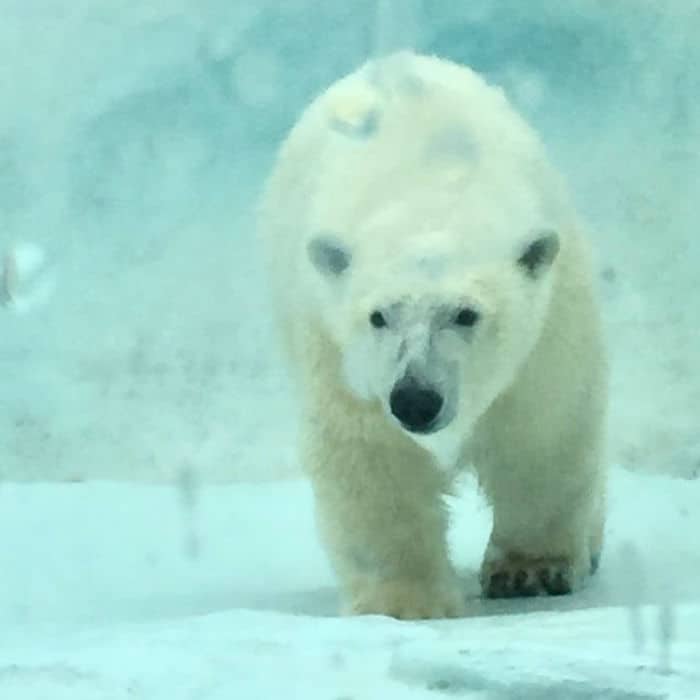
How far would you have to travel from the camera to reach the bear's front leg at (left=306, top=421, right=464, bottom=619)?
8.77 feet

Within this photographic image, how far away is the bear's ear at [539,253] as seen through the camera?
2.58 m

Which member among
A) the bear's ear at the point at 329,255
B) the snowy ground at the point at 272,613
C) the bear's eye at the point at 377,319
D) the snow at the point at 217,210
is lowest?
the snowy ground at the point at 272,613

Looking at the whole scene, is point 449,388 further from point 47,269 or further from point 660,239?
point 47,269

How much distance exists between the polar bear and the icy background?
186 centimetres

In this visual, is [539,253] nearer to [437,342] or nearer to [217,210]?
[437,342]

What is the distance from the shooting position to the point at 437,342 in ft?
7.91

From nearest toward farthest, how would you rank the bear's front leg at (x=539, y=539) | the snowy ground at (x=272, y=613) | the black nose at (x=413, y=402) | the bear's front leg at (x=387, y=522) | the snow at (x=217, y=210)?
the snowy ground at (x=272, y=613) < the black nose at (x=413, y=402) < the bear's front leg at (x=387, y=522) < the bear's front leg at (x=539, y=539) < the snow at (x=217, y=210)

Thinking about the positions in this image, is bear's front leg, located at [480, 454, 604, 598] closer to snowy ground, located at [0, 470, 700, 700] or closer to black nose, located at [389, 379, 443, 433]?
snowy ground, located at [0, 470, 700, 700]

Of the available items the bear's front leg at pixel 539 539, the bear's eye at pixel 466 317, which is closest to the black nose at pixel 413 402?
the bear's eye at pixel 466 317

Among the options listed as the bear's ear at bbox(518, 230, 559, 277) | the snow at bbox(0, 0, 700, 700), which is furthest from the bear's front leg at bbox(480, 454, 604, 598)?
the snow at bbox(0, 0, 700, 700)

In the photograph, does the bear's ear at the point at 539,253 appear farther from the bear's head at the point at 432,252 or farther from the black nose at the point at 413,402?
the black nose at the point at 413,402

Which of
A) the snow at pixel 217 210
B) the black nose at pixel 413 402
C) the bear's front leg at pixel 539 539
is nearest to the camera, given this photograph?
the black nose at pixel 413 402

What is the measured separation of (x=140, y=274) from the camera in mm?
5480

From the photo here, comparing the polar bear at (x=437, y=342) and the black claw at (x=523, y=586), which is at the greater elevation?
the polar bear at (x=437, y=342)
